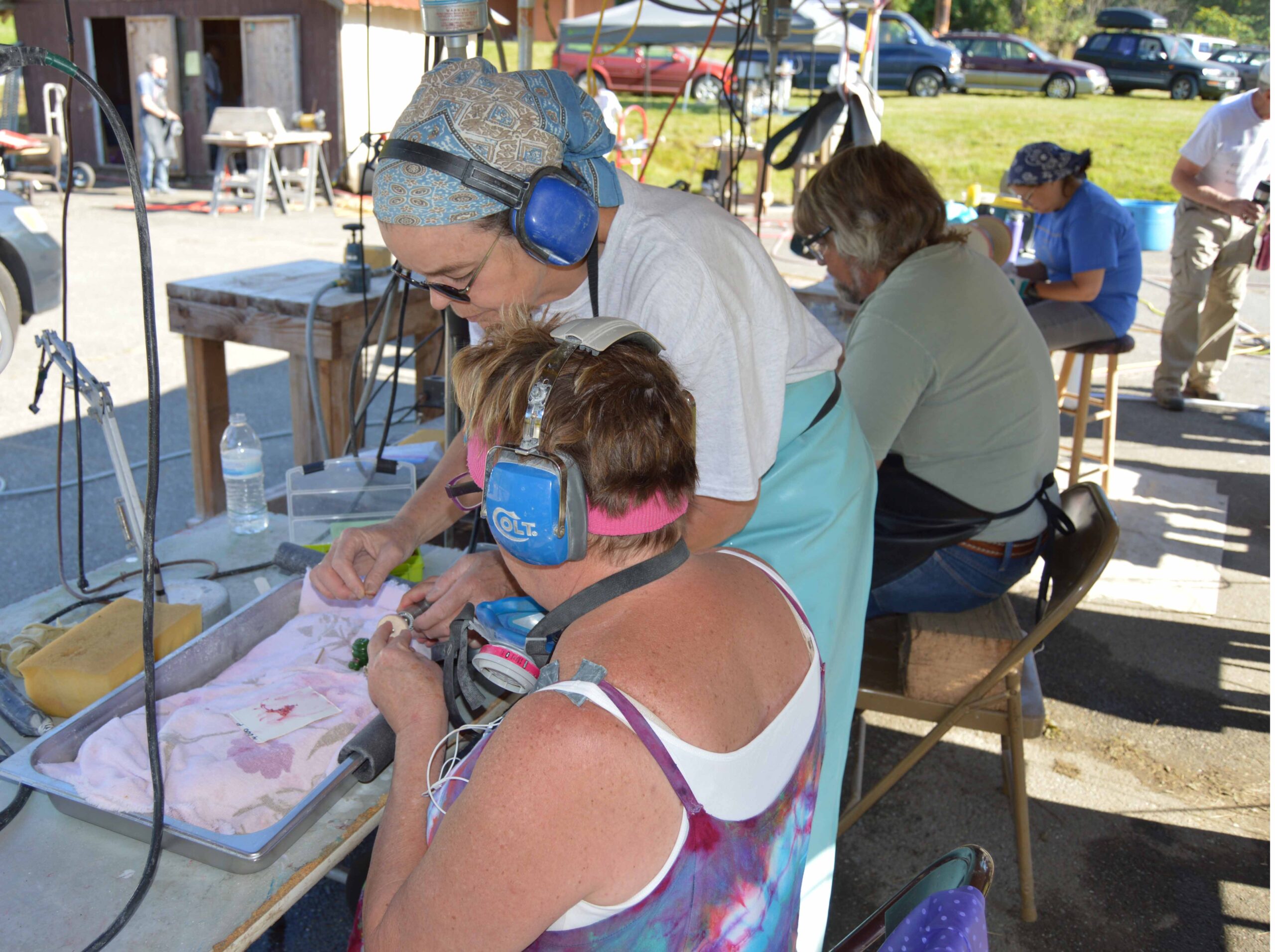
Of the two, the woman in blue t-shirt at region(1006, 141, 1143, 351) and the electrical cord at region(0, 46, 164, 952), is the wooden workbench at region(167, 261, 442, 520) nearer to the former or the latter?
the electrical cord at region(0, 46, 164, 952)

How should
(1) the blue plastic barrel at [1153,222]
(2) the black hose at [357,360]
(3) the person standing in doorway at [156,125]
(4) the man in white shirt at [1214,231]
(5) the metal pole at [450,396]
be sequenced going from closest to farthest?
(5) the metal pole at [450,396], (2) the black hose at [357,360], (4) the man in white shirt at [1214,231], (1) the blue plastic barrel at [1153,222], (3) the person standing in doorway at [156,125]

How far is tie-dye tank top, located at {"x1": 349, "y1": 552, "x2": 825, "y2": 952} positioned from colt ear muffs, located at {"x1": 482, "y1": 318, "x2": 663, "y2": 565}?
162mm

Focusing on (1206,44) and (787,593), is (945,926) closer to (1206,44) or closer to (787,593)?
(787,593)

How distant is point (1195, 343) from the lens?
6062mm

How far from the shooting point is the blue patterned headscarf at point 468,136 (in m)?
1.30

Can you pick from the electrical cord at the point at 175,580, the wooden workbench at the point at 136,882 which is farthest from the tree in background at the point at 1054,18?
the wooden workbench at the point at 136,882

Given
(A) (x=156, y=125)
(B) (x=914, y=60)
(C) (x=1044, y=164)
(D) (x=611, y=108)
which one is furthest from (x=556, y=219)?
(B) (x=914, y=60)

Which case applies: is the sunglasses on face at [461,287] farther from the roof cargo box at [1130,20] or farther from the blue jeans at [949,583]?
the roof cargo box at [1130,20]

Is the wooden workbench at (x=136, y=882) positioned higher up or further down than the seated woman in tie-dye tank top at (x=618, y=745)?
further down

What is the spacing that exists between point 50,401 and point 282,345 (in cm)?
338

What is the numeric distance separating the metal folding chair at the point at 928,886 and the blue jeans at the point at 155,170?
1476 centimetres

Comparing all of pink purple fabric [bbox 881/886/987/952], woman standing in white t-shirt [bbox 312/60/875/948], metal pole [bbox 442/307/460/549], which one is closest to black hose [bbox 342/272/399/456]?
metal pole [bbox 442/307/460/549]

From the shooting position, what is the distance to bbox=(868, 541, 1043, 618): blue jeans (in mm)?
2504

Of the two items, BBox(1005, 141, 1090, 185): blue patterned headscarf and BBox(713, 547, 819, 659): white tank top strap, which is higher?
BBox(1005, 141, 1090, 185): blue patterned headscarf
